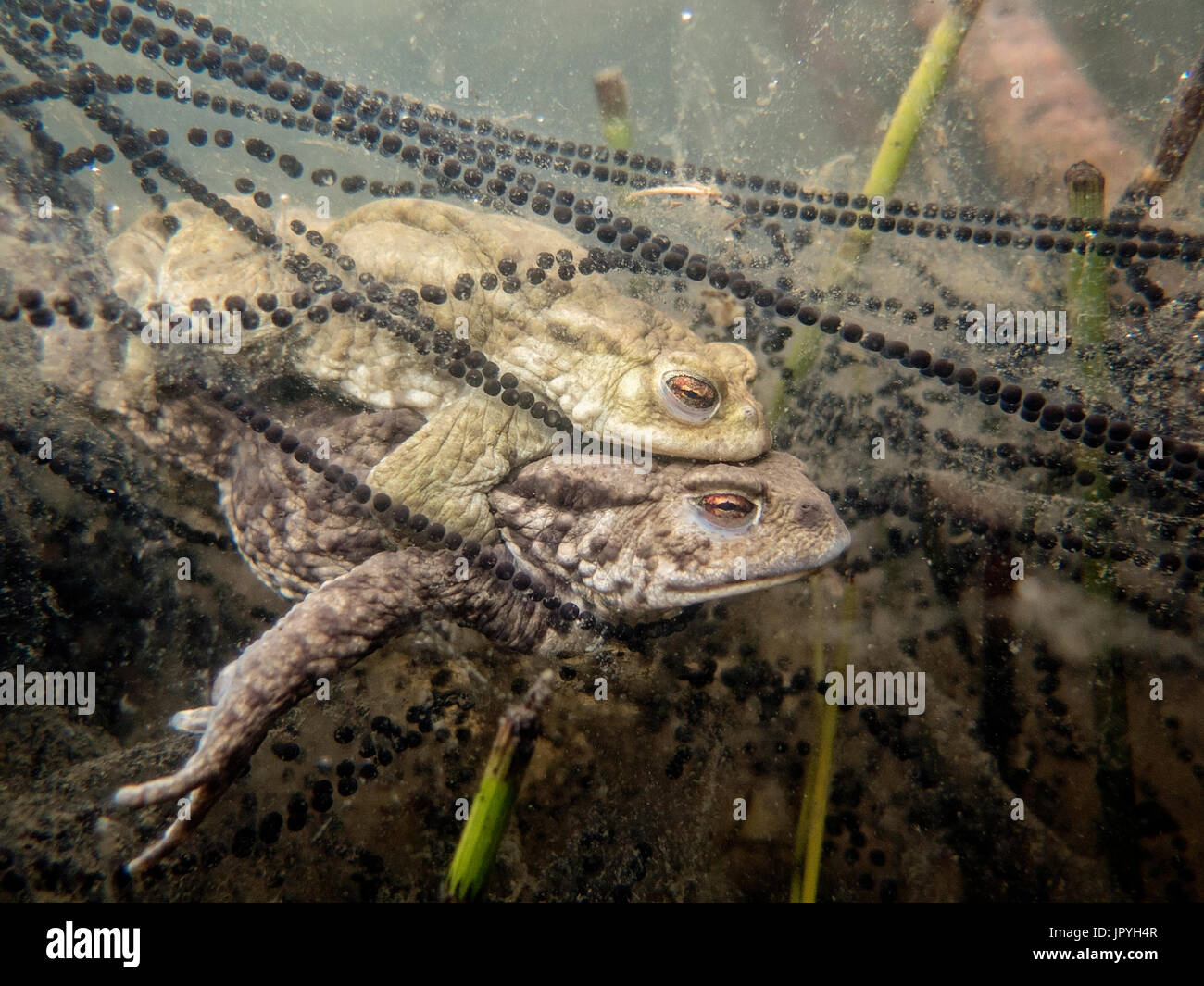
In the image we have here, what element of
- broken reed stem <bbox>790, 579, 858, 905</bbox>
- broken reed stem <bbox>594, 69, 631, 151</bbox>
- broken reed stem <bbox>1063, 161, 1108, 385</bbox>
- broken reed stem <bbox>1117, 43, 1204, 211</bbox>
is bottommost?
broken reed stem <bbox>790, 579, 858, 905</bbox>

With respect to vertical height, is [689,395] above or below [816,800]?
above

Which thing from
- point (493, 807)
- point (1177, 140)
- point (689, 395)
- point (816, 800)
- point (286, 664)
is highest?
point (1177, 140)

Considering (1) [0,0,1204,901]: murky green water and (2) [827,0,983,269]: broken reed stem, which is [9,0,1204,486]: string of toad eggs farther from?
(2) [827,0,983,269]: broken reed stem

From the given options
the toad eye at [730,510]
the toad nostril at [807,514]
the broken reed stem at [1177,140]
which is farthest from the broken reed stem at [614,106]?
the broken reed stem at [1177,140]

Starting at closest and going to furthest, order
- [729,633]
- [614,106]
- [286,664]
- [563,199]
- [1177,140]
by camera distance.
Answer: [286,664] → [563,199] → [1177,140] → [729,633] → [614,106]

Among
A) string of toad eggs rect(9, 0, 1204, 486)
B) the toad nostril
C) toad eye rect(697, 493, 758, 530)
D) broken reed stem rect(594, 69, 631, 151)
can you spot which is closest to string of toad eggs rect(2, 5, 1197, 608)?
string of toad eggs rect(9, 0, 1204, 486)

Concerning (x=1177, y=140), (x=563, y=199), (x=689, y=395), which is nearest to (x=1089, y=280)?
(x=1177, y=140)

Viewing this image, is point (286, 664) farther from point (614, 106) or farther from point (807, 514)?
point (614, 106)
